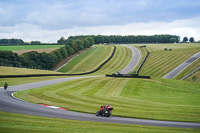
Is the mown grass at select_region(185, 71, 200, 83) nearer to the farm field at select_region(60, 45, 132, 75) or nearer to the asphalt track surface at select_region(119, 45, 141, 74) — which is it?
the asphalt track surface at select_region(119, 45, 141, 74)

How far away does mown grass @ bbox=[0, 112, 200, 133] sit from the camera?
690 inches

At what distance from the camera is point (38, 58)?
380 ft

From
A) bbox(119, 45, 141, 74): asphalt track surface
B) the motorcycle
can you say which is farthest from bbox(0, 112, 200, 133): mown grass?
bbox(119, 45, 141, 74): asphalt track surface

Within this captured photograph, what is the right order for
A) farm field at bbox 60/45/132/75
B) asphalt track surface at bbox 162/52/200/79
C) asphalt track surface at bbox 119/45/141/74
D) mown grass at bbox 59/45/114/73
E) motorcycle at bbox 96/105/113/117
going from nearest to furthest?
motorcycle at bbox 96/105/113/117 → asphalt track surface at bbox 162/52/200/79 → asphalt track surface at bbox 119/45/141/74 → farm field at bbox 60/45/132/75 → mown grass at bbox 59/45/114/73

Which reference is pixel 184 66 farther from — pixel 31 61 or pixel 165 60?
pixel 31 61

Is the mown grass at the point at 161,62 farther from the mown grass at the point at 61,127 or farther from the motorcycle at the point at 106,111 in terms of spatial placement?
the mown grass at the point at 61,127

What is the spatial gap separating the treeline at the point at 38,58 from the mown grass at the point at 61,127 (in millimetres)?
78308

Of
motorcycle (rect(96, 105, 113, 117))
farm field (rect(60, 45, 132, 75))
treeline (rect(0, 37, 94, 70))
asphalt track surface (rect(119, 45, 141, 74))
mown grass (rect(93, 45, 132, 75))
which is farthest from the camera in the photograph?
farm field (rect(60, 45, 132, 75))

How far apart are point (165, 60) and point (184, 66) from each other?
17.0 m

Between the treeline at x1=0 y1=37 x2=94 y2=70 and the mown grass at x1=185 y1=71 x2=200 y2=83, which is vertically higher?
the treeline at x1=0 y1=37 x2=94 y2=70

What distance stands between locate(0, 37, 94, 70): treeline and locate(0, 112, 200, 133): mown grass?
78.3m

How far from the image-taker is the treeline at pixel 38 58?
98.4m

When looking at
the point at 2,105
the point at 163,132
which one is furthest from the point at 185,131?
the point at 2,105

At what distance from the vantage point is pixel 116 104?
31.1 meters
